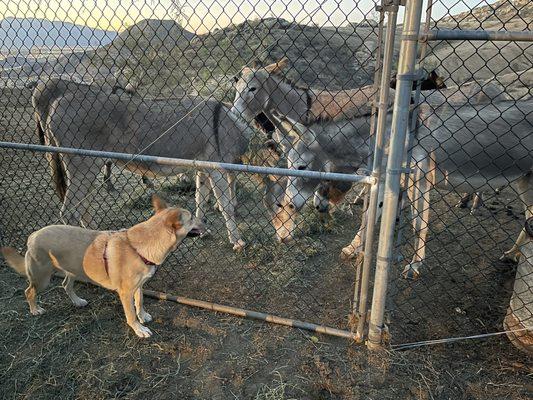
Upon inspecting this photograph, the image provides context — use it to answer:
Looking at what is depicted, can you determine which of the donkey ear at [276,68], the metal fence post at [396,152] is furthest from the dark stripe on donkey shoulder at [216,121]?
the metal fence post at [396,152]

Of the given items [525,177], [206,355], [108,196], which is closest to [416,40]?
[206,355]

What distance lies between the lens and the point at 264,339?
3.07 metres

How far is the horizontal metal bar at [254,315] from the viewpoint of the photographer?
2980 millimetres

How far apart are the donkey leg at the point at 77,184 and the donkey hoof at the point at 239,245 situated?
1.82 metres

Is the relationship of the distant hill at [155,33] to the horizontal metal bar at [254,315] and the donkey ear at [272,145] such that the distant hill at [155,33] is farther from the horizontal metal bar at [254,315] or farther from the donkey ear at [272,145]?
the horizontal metal bar at [254,315]

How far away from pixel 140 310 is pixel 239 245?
1.72 metres

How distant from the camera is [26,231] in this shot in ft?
15.5

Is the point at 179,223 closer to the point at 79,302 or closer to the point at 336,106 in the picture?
the point at 79,302

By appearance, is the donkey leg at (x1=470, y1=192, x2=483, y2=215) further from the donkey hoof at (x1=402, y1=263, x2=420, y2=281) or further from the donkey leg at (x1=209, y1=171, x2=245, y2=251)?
the donkey leg at (x1=209, y1=171, x2=245, y2=251)

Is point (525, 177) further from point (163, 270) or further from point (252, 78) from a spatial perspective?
point (163, 270)

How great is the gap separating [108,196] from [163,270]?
9.51ft

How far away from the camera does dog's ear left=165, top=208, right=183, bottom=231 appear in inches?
112

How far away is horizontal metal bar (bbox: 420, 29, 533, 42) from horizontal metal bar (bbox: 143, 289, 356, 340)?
2068mm

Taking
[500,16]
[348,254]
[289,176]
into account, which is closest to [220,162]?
[289,176]
